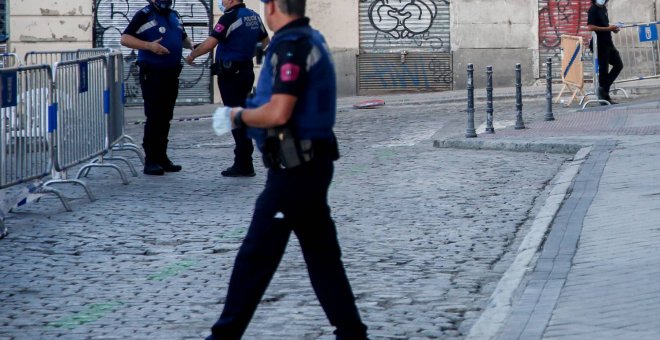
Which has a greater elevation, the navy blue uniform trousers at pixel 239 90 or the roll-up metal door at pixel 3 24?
the roll-up metal door at pixel 3 24

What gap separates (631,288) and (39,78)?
19.2ft

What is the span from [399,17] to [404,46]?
584mm

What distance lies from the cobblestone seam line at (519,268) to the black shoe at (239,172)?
2.97 meters

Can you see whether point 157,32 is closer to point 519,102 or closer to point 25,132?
point 25,132

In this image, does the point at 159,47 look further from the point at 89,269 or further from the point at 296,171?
the point at 296,171

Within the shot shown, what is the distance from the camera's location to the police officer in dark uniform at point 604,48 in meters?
20.9

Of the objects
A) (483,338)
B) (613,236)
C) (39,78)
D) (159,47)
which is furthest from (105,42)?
(483,338)

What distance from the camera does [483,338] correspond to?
20.5 ft

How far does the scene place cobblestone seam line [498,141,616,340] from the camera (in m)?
6.36

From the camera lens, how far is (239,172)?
13211 mm

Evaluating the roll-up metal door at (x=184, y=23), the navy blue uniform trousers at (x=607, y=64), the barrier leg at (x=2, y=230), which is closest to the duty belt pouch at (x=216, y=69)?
the barrier leg at (x=2, y=230)

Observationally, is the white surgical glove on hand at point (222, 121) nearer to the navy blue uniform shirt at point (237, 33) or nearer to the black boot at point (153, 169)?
the navy blue uniform shirt at point (237, 33)

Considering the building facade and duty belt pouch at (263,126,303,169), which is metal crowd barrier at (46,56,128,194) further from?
the building facade

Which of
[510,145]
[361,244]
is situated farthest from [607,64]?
[361,244]
